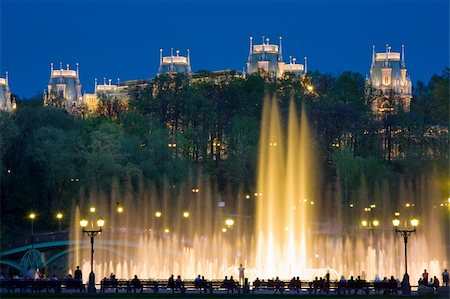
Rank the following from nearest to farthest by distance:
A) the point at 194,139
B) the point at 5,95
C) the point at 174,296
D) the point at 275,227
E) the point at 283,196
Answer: the point at 174,296 < the point at 275,227 < the point at 283,196 < the point at 194,139 < the point at 5,95

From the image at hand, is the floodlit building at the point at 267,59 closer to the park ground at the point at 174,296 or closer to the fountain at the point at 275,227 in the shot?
the fountain at the point at 275,227

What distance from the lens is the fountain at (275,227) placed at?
76.4m

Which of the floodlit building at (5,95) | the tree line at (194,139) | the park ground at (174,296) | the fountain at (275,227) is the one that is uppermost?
the floodlit building at (5,95)

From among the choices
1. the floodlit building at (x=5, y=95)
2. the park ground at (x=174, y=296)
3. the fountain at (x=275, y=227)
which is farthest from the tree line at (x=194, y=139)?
the floodlit building at (x=5, y=95)

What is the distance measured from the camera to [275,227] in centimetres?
7656

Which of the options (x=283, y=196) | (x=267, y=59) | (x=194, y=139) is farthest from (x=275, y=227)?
(x=267, y=59)

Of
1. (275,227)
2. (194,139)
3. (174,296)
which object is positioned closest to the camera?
(174,296)

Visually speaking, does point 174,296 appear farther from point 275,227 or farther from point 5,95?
point 5,95

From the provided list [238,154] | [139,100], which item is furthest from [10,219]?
[139,100]

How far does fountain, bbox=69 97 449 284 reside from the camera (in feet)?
251

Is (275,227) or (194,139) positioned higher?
(194,139)

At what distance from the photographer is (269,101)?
12950 cm

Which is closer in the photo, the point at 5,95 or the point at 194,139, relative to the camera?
the point at 194,139

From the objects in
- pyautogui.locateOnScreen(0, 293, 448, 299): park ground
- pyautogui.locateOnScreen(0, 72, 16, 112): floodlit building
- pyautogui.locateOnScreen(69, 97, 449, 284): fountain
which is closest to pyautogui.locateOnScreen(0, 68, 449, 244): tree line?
pyautogui.locateOnScreen(69, 97, 449, 284): fountain
